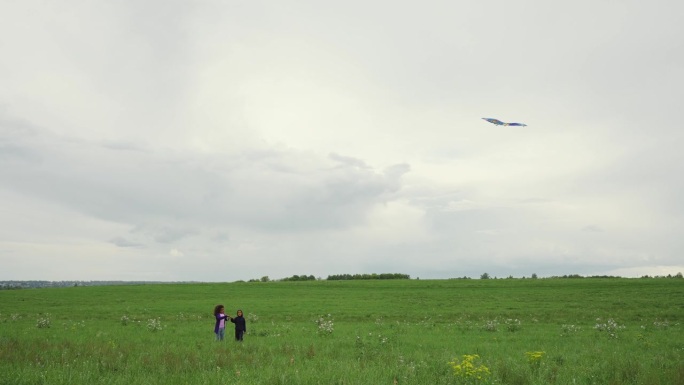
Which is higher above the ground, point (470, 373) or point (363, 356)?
point (470, 373)

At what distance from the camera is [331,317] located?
36.2 m

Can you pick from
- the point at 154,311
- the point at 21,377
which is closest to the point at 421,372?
the point at 21,377

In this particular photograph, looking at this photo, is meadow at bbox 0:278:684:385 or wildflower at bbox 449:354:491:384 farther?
meadow at bbox 0:278:684:385

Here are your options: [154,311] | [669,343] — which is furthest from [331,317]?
[669,343]

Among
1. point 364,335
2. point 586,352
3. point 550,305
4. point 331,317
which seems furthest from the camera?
point 550,305

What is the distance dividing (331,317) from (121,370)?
2554cm

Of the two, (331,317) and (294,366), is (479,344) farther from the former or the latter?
(331,317)

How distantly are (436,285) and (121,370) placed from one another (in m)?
75.8

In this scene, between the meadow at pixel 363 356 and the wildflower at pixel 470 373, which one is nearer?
the wildflower at pixel 470 373

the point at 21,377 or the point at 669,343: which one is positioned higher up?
the point at 21,377

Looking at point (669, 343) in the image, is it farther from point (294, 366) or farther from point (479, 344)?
point (294, 366)

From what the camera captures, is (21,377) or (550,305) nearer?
(21,377)

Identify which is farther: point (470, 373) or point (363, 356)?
point (363, 356)

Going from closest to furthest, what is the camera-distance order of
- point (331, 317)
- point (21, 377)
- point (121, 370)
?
point (21, 377) → point (121, 370) → point (331, 317)
